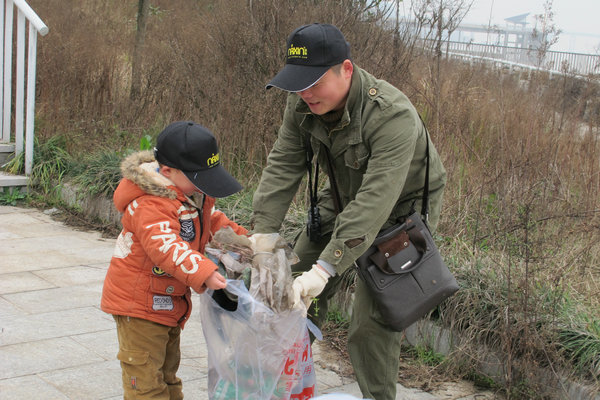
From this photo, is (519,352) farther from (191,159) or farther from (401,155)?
(191,159)

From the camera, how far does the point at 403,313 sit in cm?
298

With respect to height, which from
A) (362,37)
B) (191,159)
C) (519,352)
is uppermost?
(362,37)

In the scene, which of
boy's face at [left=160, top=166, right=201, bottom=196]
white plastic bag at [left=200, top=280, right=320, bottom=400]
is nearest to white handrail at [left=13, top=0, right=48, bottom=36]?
boy's face at [left=160, top=166, right=201, bottom=196]

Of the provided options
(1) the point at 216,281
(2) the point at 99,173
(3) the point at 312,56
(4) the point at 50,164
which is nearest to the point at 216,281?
(1) the point at 216,281

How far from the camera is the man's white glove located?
2723mm

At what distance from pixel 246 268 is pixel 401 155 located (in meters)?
0.78

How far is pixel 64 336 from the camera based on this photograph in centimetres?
416

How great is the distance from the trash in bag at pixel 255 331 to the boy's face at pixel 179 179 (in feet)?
0.95

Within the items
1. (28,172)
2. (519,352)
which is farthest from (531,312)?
(28,172)

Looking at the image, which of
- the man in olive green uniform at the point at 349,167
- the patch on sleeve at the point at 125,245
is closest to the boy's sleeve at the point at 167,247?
the patch on sleeve at the point at 125,245

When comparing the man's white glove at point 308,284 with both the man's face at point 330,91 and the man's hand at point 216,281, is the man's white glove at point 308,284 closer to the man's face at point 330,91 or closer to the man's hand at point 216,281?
the man's hand at point 216,281

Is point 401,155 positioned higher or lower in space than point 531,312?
higher

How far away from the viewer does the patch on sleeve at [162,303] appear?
2896mm

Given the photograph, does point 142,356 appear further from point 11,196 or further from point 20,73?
point 20,73
